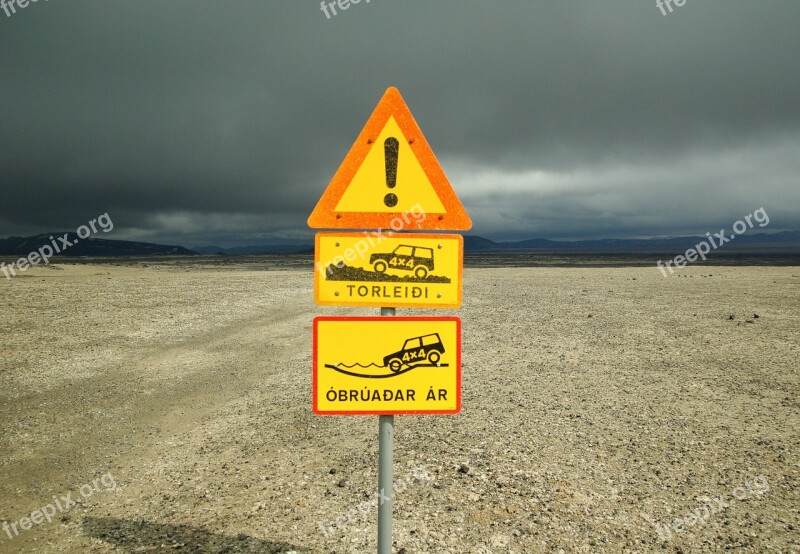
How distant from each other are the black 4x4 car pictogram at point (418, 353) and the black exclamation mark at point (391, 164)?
0.81 meters

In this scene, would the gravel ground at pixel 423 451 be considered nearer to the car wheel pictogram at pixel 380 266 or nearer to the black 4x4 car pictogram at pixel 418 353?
the black 4x4 car pictogram at pixel 418 353

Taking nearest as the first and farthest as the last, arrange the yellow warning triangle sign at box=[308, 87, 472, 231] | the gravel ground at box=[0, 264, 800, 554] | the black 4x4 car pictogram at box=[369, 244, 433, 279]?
the black 4x4 car pictogram at box=[369, 244, 433, 279], the yellow warning triangle sign at box=[308, 87, 472, 231], the gravel ground at box=[0, 264, 800, 554]

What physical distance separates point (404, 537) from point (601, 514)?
1.70 metres

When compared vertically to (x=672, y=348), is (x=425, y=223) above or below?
above

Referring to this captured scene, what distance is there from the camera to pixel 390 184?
2.70 meters

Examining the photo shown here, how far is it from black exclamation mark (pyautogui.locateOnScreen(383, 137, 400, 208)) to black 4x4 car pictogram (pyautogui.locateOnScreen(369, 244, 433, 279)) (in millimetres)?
308

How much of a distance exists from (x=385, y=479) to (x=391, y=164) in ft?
6.07

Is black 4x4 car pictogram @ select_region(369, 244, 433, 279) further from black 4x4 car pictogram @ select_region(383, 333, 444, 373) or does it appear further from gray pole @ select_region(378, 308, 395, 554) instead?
black 4x4 car pictogram @ select_region(383, 333, 444, 373)

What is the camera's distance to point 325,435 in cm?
559

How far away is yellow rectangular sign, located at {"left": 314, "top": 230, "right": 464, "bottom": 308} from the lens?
2.58 meters

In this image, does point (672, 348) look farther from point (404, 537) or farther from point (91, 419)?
point (91, 419)

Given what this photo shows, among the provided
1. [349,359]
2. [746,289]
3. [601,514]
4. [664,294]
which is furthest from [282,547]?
[746,289]

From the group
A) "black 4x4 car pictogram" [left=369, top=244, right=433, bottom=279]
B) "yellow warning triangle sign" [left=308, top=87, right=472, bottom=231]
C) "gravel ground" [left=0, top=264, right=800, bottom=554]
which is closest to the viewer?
"black 4x4 car pictogram" [left=369, top=244, right=433, bottom=279]

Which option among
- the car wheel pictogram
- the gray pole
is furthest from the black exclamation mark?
the gray pole
